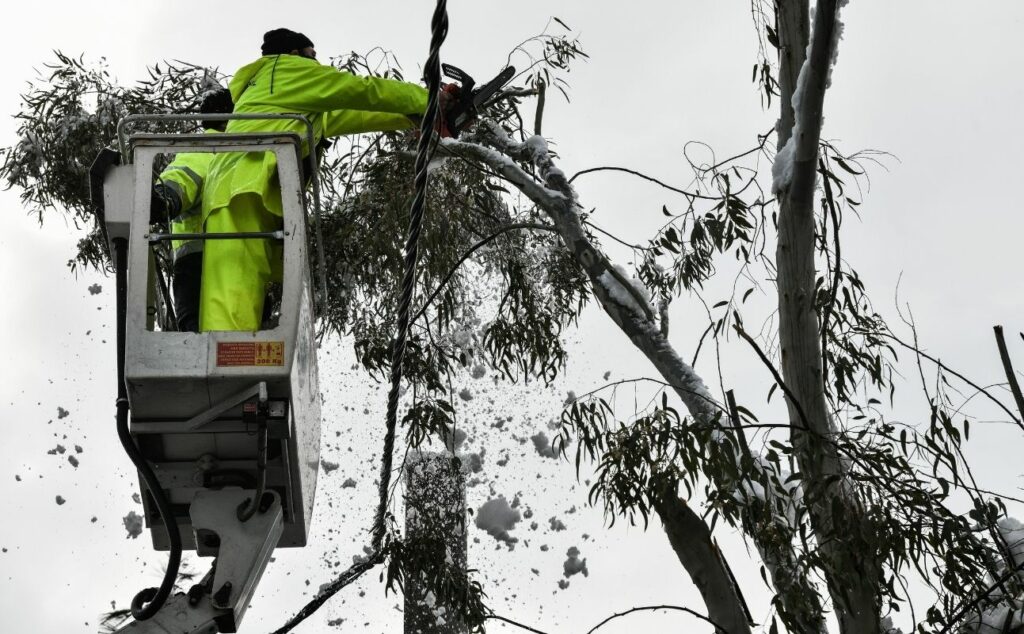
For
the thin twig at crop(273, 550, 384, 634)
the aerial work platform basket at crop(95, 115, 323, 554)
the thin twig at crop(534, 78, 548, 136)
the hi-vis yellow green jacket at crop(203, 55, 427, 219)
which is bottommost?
the thin twig at crop(273, 550, 384, 634)

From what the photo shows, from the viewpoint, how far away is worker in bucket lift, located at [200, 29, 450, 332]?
176 inches

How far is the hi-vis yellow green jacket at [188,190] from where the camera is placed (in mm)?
4660

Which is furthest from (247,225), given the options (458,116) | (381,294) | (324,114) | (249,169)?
(381,294)

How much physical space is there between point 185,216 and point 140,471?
0.86 metres

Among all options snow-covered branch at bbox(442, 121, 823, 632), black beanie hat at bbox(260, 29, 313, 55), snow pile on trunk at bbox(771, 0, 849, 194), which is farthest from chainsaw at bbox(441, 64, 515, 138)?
snow-covered branch at bbox(442, 121, 823, 632)

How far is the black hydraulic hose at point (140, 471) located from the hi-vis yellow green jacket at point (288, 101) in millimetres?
390

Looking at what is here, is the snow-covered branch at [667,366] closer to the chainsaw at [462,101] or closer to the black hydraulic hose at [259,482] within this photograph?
the chainsaw at [462,101]

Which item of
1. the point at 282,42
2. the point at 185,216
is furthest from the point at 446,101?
the point at 185,216

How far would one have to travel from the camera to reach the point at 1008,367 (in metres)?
5.20

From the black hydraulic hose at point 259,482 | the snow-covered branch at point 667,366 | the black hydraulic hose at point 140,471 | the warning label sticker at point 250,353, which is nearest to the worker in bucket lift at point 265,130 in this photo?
the warning label sticker at point 250,353

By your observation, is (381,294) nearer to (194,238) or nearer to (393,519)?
(393,519)

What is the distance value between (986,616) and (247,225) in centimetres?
315

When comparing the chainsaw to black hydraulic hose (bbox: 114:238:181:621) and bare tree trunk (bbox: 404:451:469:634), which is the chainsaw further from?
bare tree trunk (bbox: 404:451:469:634)

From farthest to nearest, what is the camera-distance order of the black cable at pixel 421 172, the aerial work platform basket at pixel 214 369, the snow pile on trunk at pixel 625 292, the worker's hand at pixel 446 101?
the snow pile on trunk at pixel 625 292
the worker's hand at pixel 446 101
the aerial work platform basket at pixel 214 369
the black cable at pixel 421 172
